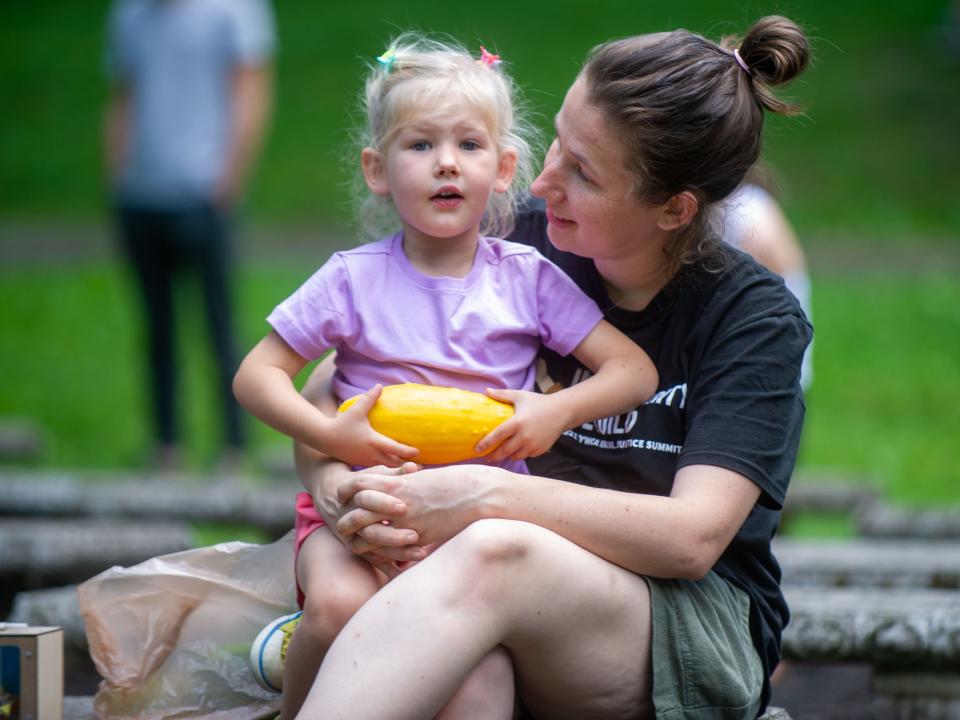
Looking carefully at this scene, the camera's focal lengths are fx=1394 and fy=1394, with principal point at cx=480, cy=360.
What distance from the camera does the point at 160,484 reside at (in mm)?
5531

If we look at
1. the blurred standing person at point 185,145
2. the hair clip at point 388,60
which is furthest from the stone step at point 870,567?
the blurred standing person at point 185,145

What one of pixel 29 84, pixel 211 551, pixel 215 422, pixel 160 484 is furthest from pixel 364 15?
pixel 211 551

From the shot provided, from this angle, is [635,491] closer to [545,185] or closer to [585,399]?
[585,399]

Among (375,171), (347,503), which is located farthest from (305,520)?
(375,171)

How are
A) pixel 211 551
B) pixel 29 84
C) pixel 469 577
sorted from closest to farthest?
1. pixel 469 577
2. pixel 211 551
3. pixel 29 84

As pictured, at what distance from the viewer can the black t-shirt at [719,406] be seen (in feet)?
8.18

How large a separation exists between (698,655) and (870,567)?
1935mm

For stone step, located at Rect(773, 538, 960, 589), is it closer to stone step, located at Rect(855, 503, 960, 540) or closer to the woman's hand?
stone step, located at Rect(855, 503, 960, 540)

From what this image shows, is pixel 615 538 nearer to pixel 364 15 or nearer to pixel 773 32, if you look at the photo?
pixel 773 32

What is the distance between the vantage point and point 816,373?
851cm

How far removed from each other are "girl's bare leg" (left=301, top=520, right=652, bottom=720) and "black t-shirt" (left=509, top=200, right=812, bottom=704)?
0.29 m

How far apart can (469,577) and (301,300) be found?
2.23 ft

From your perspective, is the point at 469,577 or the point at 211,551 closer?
the point at 469,577

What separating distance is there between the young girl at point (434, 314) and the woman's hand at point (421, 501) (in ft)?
0.33
